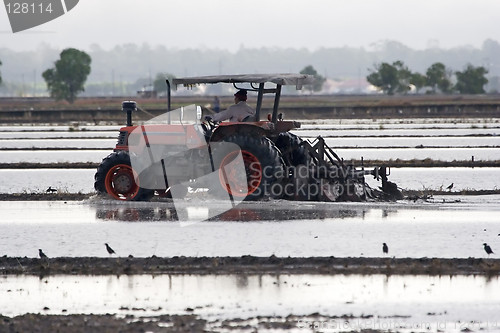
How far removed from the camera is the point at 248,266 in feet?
40.4

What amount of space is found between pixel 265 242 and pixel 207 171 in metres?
4.43

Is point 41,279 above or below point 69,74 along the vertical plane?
below

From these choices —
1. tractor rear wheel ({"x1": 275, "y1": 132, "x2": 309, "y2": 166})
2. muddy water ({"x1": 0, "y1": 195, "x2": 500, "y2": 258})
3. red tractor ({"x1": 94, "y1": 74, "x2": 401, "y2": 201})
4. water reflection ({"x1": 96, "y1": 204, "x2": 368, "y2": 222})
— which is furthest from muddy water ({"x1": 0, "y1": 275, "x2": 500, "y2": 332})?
tractor rear wheel ({"x1": 275, "y1": 132, "x2": 309, "y2": 166})

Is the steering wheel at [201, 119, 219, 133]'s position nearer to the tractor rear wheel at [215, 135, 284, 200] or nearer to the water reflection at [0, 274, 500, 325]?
the tractor rear wheel at [215, 135, 284, 200]

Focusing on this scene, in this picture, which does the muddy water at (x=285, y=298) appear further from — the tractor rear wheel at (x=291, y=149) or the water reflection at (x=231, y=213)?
the tractor rear wheel at (x=291, y=149)

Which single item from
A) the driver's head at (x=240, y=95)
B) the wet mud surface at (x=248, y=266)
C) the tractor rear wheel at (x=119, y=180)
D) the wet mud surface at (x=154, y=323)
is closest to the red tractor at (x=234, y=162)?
the tractor rear wheel at (x=119, y=180)

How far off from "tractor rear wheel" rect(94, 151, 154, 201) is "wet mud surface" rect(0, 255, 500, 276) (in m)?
6.24

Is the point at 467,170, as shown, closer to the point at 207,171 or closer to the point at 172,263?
the point at 207,171

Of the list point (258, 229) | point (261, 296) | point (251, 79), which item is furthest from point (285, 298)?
point (251, 79)

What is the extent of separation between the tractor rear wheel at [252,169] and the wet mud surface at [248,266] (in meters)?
5.50

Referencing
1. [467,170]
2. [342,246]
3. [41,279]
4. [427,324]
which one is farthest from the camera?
[467,170]

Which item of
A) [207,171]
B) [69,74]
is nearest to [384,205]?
[207,171]

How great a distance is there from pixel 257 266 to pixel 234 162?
6.34 metres

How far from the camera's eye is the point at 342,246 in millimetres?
13992
